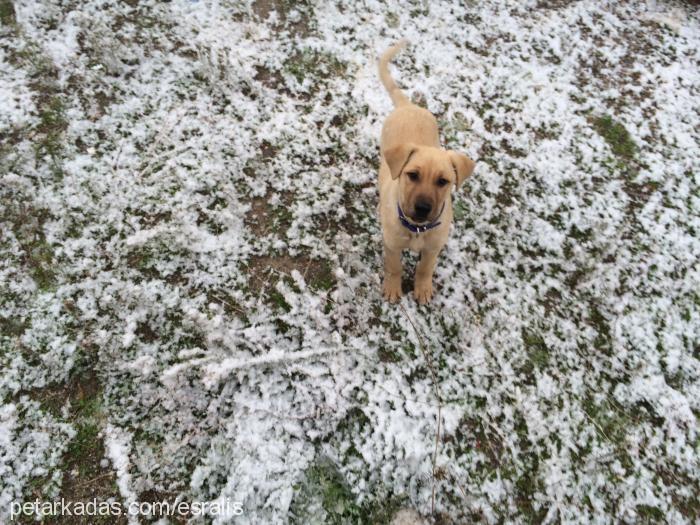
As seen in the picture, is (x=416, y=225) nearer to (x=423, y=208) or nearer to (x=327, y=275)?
(x=423, y=208)

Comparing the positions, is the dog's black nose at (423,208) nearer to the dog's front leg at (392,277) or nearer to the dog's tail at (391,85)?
the dog's front leg at (392,277)

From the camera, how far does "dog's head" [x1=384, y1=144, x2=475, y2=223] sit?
2.57 metres

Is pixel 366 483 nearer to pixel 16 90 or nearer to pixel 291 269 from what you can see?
pixel 291 269

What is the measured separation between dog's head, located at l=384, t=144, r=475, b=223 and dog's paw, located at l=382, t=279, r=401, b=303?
2.82ft

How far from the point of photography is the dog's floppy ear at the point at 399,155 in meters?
2.70

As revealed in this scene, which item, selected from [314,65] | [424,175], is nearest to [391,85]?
[314,65]

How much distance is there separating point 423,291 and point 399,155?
1.23m

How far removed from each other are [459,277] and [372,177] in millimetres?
1344

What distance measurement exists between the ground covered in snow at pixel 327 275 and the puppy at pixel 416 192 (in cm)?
34

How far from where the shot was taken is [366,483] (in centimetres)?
274

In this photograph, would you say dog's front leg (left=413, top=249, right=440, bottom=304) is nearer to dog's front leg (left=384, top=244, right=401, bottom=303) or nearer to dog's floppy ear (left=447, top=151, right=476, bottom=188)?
dog's front leg (left=384, top=244, right=401, bottom=303)

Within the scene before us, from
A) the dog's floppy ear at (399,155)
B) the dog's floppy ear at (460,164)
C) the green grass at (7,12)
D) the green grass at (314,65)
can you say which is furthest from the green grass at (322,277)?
the green grass at (7,12)

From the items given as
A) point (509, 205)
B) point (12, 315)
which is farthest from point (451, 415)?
point (12, 315)

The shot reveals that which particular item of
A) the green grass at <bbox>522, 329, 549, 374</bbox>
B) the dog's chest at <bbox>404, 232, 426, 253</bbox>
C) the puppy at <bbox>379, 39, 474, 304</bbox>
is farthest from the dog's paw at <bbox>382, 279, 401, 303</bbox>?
the green grass at <bbox>522, 329, 549, 374</bbox>
